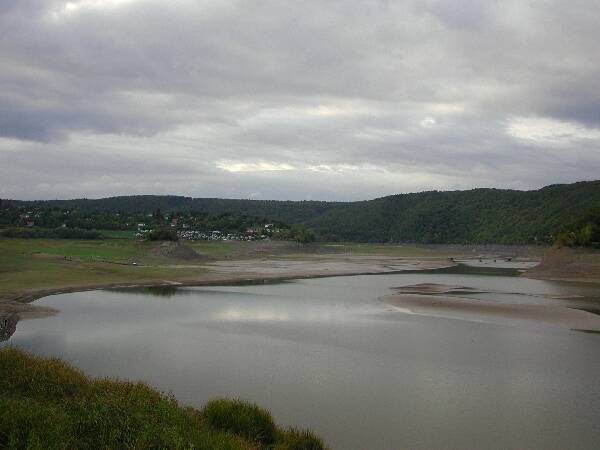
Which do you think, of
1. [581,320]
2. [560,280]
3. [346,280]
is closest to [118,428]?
[581,320]

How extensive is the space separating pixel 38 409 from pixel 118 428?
1446 mm

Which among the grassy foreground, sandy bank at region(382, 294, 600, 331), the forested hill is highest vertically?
the forested hill

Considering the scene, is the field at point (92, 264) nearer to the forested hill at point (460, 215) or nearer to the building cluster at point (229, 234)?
the building cluster at point (229, 234)

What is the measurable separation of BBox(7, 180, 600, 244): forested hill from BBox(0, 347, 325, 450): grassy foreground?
113 metres

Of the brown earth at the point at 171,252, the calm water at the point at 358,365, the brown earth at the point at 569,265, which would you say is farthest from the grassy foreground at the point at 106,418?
the brown earth at the point at 171,252

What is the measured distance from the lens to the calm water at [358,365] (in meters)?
13.0

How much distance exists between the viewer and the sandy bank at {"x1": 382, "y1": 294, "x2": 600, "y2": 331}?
92.4ft

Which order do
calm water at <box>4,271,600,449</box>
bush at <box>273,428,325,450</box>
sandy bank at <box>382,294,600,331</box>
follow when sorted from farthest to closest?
1. sandy bank at <box>382,294,600,331</box>
2. calm water at <box>4,271,600,449</box>
3. bush at <box>273,428,325,450</box>

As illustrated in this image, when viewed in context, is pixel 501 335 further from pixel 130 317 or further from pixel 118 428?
pixel 118 428

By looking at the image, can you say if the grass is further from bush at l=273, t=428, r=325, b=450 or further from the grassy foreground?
bush at l=273, t=428, r=325, b=450

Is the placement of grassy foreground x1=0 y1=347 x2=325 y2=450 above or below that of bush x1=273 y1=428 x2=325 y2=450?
above

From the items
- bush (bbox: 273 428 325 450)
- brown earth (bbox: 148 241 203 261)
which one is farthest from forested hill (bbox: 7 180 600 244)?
bush (bbox: 273 428 325 450)

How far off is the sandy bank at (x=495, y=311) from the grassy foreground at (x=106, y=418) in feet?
66.3

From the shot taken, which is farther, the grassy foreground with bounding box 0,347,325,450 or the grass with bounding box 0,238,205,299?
the grass with bounding box 0,238,205,299
